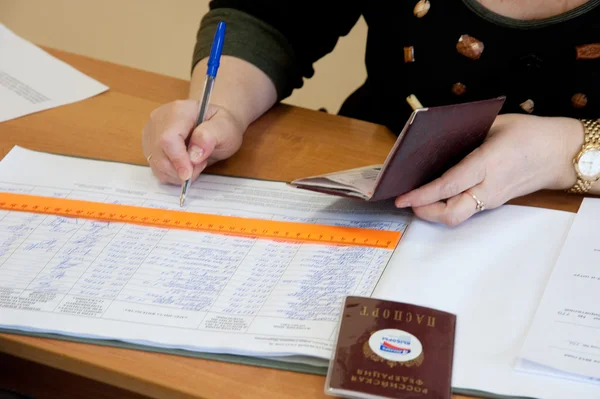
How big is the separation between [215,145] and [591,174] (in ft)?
1.48

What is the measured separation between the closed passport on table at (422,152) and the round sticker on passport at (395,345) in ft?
0.54

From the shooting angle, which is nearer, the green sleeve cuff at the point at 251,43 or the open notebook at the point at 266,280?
the open notebook at the point at 266,280

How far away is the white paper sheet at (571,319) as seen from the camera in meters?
0.59

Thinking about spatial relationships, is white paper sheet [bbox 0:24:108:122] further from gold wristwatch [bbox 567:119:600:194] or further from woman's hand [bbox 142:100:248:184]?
gold wristwatch [bbox 567:119:600:194]

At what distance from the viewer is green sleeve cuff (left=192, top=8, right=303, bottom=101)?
3.29 feet

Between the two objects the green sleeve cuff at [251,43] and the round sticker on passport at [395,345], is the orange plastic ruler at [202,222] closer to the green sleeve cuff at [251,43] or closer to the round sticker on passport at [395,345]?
the round sticker on passport at [395,345]

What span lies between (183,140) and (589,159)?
1.58ft

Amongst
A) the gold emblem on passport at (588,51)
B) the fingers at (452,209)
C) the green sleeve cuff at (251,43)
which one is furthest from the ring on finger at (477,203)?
the green sleeve cuff at (251,43)

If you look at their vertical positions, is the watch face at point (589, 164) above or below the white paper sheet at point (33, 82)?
below

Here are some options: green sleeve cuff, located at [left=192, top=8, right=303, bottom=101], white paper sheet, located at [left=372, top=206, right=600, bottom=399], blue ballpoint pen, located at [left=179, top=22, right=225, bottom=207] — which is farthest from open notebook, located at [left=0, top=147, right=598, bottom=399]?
green sleeve cuff, located at [left=192, top=8, right=303, bottom=101]

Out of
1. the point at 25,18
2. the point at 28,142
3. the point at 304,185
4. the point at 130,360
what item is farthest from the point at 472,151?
the point at 25,18

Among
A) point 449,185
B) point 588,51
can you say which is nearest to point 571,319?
point 449,185

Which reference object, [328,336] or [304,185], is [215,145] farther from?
[328,336]

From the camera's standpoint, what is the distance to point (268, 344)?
0.61 metres
